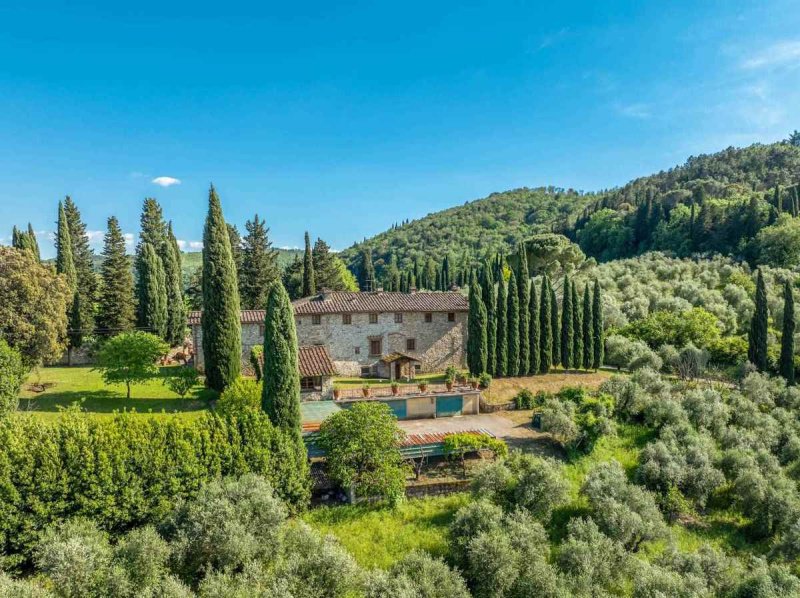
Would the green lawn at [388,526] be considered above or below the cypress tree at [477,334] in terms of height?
below

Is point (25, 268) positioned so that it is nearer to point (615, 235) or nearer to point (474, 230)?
point (615, 235)

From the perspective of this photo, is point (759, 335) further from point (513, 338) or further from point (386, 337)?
point (386, 337)

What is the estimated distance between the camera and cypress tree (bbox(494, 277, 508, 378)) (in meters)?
32.0

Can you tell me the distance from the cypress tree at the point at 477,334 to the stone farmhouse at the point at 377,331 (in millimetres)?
2583

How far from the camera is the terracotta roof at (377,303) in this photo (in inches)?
1278

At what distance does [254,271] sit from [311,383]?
22639mm

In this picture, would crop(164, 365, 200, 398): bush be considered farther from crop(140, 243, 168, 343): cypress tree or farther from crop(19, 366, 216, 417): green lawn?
crop(140, 243, 168, 343): cypress tree

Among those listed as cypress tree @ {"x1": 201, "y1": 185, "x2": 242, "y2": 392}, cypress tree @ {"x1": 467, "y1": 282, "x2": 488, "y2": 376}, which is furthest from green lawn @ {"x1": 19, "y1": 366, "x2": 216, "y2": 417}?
cypress tree @ {"x1": 467, "y1": 282, "x2": 488, "y2": 376}

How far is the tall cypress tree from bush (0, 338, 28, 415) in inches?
1683

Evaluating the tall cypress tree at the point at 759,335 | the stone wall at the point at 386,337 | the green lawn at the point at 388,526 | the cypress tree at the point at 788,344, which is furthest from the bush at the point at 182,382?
the cypress tree at the point at 788,344

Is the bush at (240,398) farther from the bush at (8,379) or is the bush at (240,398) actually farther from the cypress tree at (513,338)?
the cypress tree at (513,338)

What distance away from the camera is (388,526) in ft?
51.6

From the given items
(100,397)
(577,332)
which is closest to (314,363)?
(100,397)

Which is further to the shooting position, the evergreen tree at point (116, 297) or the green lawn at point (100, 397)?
the evergreen tree at point (116, 297)
